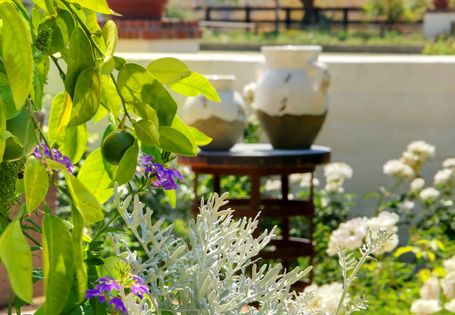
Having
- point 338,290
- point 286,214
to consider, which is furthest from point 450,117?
point 338,290

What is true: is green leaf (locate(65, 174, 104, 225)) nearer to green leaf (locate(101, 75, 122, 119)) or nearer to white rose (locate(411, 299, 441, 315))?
green leaf (locate(101, 75, 122, 119))

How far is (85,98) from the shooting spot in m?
1.14

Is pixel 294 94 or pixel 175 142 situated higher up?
pixel 175 142

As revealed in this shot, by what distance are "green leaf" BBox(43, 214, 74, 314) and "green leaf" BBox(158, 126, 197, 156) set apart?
20 centimetres

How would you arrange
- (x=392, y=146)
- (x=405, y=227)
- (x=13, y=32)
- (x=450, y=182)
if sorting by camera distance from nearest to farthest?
(x=13, y=32)
(x=450, y=182)
(x=405, y=227)
(x=392, y=146)

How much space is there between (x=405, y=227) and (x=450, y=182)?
459 millimetres

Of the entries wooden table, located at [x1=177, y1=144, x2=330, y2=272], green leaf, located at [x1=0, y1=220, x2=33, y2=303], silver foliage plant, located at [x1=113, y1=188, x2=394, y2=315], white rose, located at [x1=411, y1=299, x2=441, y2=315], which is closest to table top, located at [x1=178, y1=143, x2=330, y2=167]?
wooden table, located at [x1=177, y1=144, x2=330, y2=272]

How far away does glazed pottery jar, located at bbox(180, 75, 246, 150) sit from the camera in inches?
174

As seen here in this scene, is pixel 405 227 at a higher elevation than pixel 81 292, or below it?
below

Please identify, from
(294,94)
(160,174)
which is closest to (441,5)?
(294,94)

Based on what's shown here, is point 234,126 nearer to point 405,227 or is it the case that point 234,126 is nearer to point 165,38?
point 405,227

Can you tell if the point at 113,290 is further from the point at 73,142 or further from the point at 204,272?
the point at 73,142

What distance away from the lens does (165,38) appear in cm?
934

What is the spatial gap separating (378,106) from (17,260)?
5075 millimetres
